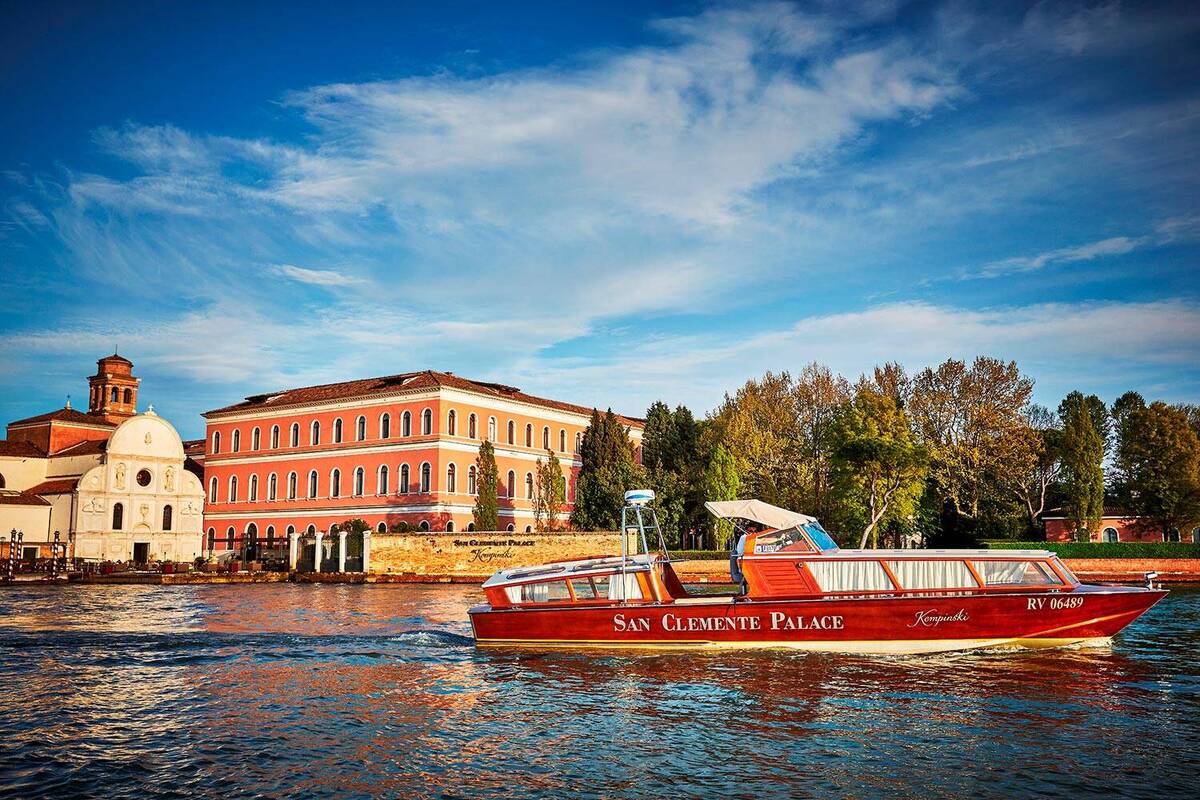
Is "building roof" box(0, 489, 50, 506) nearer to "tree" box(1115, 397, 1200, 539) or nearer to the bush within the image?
the bush

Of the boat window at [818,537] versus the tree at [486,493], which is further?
the tree at [486,493]

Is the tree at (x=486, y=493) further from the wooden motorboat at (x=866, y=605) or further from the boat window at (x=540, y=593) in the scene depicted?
the wooden motorboat at (x=866, y=605)

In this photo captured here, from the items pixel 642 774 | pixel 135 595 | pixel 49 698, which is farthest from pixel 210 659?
pixel 135 595

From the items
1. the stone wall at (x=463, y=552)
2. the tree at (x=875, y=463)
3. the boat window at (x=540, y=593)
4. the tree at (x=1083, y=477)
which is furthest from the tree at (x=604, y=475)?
the boat window at (x=540, y=593)

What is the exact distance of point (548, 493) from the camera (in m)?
59.1

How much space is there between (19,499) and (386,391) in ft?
81.0

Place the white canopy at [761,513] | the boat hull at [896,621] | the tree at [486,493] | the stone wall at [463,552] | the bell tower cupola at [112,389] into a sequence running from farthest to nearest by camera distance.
Answer: the bell tower cupola at [112,389] → the tree at [486,493] → the stone wall at [463,552] → the white canopy at [761,513] → the boat hull at [896,621]

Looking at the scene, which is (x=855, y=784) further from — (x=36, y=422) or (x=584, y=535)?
(x=36, y=422)

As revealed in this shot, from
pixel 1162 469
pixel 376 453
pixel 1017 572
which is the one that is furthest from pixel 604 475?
pixel 1017 572

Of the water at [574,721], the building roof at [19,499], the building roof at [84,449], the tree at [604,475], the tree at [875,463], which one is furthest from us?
the building roof at [84,449]

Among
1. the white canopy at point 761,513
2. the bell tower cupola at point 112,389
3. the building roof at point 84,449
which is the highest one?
the bell tower cupola at point 112,389

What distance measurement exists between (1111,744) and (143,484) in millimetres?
63722

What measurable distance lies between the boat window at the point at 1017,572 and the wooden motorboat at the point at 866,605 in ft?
0.06

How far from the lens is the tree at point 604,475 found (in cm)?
5684
